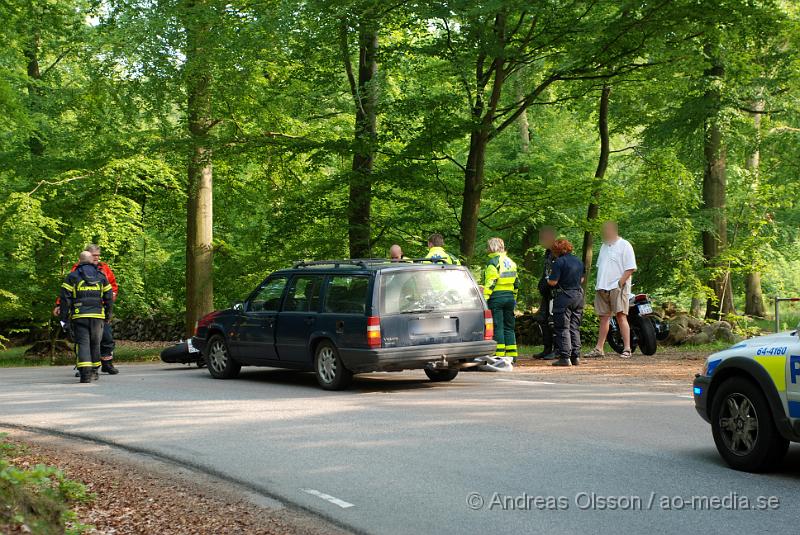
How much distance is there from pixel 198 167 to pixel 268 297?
7.81m

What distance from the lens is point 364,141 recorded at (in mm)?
19000

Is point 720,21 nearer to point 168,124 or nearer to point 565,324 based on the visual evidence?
point 565,324

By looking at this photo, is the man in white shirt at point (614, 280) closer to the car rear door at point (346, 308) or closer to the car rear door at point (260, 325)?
the car rear door at point (346, 308)

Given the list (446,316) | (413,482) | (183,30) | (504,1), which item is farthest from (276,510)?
(183,30)

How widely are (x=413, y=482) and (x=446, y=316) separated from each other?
5764mm

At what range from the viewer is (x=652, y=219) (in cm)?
2994

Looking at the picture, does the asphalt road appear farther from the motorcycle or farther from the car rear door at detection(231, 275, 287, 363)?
the motorcycle

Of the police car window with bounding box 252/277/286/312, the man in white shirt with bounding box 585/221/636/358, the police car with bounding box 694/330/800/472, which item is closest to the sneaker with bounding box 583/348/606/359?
the man in white shirt with bounding box 585/221/636/358

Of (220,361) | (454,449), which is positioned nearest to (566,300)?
(220,361)

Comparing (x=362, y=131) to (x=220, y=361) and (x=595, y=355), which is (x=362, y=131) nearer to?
(x=220, y=361)

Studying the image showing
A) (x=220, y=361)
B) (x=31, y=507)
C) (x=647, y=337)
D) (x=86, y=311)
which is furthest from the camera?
(x=647, y=337)

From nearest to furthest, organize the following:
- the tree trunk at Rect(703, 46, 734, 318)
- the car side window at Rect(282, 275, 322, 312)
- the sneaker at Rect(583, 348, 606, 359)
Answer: the car side window at Rect(282, 275, 322, 312) < the sneaker at Rect(583, 348, 606, 359) < the tree trunk at Rect(703, 46, 734, 318)

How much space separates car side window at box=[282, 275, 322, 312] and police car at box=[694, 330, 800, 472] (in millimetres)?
6607

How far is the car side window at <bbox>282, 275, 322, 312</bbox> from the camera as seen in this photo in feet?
42.3
